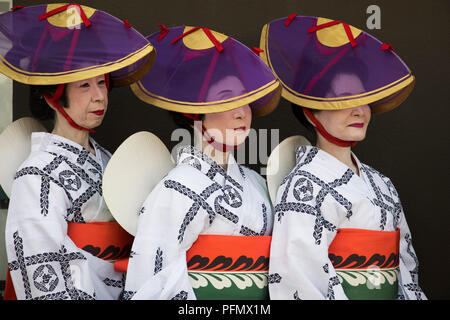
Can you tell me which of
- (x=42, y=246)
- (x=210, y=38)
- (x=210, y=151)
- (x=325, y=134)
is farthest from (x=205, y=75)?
(x=42, y=246)

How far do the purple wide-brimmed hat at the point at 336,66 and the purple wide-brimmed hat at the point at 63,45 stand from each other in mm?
690

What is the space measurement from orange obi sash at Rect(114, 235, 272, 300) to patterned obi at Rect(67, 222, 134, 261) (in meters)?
0.11

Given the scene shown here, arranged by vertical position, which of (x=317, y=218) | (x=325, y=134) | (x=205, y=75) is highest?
(x=205, y=75)

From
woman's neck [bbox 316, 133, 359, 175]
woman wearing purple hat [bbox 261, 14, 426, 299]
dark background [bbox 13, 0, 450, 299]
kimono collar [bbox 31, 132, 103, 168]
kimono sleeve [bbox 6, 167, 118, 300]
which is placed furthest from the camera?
dark background [bbox 13, 0, 450, 299]

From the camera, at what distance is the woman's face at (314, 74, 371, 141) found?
8.77ft

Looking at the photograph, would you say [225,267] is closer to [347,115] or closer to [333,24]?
[347,115]

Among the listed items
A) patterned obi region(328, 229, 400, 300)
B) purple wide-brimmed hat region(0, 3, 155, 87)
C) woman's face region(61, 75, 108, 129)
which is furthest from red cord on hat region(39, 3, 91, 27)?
patterned obi region(328, 229, 400, 300)

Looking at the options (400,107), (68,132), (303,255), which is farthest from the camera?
(400,107)

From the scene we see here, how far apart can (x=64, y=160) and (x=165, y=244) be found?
575mm

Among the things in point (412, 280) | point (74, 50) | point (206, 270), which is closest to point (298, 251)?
point (206, 270)

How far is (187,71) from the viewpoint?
8.66 feet

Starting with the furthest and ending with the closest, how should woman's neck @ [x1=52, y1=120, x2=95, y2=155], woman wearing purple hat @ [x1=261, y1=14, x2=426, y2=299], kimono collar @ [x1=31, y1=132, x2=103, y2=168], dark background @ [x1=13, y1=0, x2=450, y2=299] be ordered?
dark background @ [x1=13, y1=0, x2=450, y2=299], woman's neck @ [x1=52, y1=120, x2=95, y2=155], kimono collar @ [x1=31, y1=132, x2=103, y2=168], woman wearing purple hat @ [x1=261, y1=14, x2=426, y2=299]

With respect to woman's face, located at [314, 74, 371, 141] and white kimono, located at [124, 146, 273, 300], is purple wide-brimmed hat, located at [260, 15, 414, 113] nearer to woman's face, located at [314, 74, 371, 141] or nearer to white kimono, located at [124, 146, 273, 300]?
woman's face, located at [314, 74, 371, 141]

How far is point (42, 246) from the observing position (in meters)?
2.36
